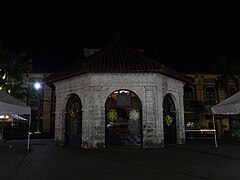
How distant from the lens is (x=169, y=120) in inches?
650

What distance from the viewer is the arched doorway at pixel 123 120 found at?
1452cm

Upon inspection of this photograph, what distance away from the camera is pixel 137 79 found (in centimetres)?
1493

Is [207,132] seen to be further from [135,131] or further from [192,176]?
Result: [192,176]

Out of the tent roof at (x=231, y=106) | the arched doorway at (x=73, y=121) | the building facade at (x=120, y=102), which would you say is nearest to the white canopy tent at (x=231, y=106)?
the tent roof at (x=231, y=106)

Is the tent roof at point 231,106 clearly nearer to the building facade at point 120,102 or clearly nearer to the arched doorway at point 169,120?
the building facade at point 120,102

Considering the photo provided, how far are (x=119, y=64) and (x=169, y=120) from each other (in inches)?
217

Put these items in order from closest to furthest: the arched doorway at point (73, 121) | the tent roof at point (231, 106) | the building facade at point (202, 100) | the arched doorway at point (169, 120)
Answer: the tent roof at point (231, 106)
the arched doorway at point (73, 121)
the arched doorway at point (169, 120)
the building facade at point (202, 100)

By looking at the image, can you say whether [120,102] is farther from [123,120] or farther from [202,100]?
[202,100]

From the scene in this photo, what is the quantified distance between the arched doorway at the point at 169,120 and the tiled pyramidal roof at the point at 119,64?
6.35ft

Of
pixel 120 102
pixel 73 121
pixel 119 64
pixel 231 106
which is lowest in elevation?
pixel 73 121

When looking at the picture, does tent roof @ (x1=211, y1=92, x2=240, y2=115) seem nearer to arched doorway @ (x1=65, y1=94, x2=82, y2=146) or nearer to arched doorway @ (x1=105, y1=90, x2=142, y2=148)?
arched doorway @ (x1=105, y1=90, x2=142, y2=148)

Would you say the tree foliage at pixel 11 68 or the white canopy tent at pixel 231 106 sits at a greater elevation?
the tree foliage at pixel 11 68

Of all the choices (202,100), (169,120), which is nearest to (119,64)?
(169,120)

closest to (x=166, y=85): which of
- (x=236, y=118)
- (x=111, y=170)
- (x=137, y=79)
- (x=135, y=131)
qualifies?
(x=137, y=79)
